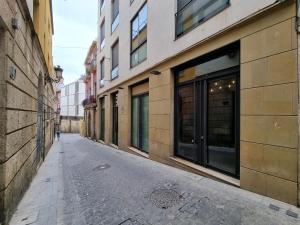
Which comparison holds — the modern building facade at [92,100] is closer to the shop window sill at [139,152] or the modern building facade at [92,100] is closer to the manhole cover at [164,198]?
the shop window sill at [139,152]

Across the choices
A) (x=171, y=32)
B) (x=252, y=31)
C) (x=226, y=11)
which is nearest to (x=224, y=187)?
(x=252, y=31)

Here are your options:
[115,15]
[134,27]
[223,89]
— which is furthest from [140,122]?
[115,15]

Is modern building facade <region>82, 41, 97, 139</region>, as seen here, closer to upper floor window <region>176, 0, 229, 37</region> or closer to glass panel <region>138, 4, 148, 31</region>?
glass panel <region>138, 4, 148, 31</region>

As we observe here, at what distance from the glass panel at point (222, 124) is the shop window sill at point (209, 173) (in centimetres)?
19

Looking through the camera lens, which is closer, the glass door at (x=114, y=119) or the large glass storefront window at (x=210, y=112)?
the large glass storefront window at (x=210, y=112)

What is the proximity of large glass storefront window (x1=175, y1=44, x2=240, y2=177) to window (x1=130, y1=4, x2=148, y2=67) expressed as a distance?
10.0 feet

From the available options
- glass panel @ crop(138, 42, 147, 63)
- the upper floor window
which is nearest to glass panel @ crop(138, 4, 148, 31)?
glass panel @ crop(138, 42, 147, 63)

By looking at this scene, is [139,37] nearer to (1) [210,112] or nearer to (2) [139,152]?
(2) [139,152]

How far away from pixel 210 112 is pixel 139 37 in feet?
19.2

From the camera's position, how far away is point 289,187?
3.55 m

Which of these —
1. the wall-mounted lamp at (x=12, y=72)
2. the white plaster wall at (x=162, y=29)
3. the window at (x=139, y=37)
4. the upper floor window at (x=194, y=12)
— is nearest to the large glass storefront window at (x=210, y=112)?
the white plaster wall at (x=162, y=29)

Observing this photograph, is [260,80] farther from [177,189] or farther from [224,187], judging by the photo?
[177,189]

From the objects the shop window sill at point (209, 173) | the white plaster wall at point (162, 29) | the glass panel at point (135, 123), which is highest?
the white plaster wall at point (162, 29)

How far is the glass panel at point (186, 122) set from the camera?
630cm
